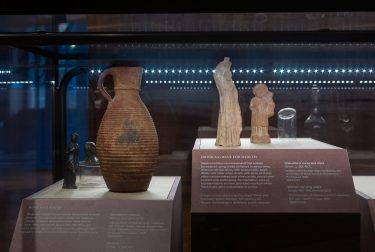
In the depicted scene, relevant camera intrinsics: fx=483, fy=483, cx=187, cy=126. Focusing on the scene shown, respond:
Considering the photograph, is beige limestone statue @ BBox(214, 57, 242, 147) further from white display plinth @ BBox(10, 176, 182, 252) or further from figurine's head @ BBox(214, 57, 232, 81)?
white display plinth @ BBox(10, 176, 182, 252)

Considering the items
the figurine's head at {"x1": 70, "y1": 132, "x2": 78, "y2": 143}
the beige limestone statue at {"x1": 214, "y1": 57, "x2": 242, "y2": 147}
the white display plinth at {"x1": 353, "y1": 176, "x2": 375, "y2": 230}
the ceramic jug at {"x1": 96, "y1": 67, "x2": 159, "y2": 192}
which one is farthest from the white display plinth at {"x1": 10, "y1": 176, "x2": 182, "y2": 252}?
the white display plinth at {"x1": 353, "y1": 176, "x2": 375, "y2": 230}

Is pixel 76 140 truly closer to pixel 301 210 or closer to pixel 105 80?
pixel 105 80

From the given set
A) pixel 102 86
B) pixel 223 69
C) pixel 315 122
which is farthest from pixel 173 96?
pixel 315 122

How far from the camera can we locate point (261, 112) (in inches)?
71.2

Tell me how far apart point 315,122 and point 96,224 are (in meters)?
0.95

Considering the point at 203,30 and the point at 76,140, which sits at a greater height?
the point at 203,30

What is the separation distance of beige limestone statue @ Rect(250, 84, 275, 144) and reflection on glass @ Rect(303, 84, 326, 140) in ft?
0.47

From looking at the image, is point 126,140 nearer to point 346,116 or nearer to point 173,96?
point 173,96

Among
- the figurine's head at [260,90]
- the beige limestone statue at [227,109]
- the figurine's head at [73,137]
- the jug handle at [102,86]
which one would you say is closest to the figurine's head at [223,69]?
the beige limestone statue at [227,109]

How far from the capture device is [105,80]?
1621mm

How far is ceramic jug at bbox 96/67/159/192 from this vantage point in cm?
143

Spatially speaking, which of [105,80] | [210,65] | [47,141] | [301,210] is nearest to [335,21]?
[301,210]

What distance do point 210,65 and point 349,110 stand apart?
520 millimetres

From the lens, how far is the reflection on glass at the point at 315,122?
1736mm
